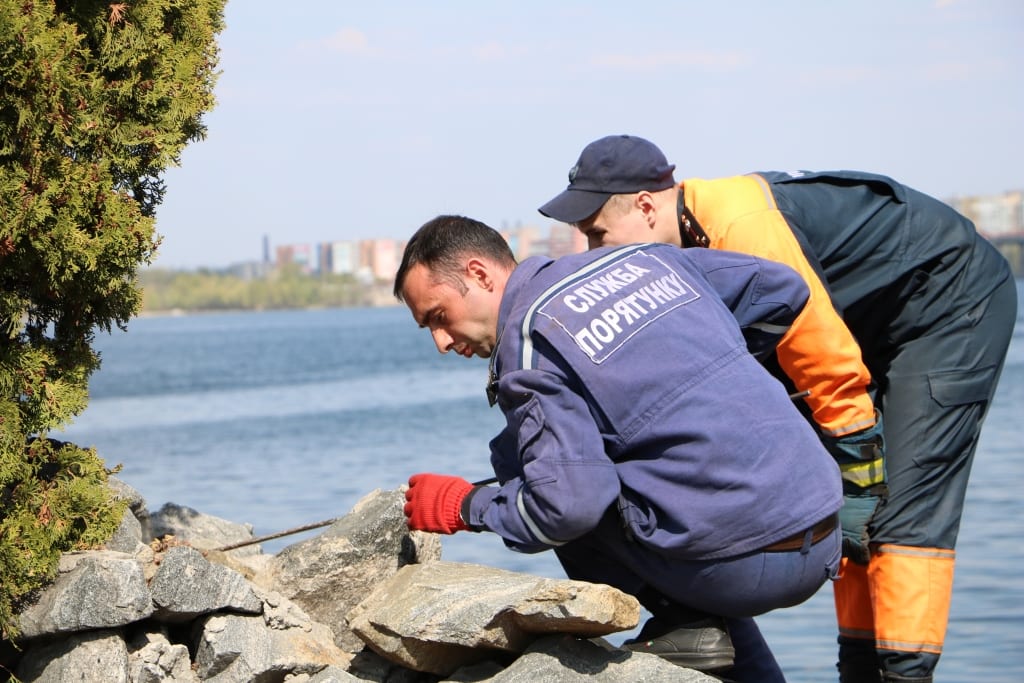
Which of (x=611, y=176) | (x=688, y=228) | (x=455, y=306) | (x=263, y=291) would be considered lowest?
(x=263, y=291)

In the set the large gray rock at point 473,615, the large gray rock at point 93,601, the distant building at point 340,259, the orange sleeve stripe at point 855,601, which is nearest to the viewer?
the large gray rock at point 473,615

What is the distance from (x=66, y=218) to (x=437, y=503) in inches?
64.4

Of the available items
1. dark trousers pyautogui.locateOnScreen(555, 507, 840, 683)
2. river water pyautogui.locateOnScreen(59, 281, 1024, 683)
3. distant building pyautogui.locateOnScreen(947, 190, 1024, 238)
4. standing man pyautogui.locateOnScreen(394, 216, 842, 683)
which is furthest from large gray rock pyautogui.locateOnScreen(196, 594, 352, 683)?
distant building pyautogui.locateOnScreen(947, 190, 1024, 238)

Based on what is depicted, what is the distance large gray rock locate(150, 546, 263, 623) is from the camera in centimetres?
396

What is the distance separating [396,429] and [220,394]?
1634cm

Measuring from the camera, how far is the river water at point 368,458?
7879 mm

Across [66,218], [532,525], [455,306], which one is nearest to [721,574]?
[532,525]

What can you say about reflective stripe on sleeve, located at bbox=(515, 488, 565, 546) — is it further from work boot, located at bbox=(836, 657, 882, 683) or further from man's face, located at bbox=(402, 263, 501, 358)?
work boot, located at bbox=(836, 657, 882, 683)

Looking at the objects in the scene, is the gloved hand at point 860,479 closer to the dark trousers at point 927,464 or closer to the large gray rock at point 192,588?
the dark trousers at point 927,464

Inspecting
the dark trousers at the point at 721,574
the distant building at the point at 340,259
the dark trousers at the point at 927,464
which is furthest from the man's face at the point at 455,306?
the distant building at the point at 340,259

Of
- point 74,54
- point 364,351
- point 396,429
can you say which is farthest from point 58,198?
point 364,351

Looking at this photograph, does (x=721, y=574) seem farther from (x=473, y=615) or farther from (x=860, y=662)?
(x=860, y=662)

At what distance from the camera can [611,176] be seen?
164 inches

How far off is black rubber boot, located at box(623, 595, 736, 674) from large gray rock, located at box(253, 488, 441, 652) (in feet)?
3.97
